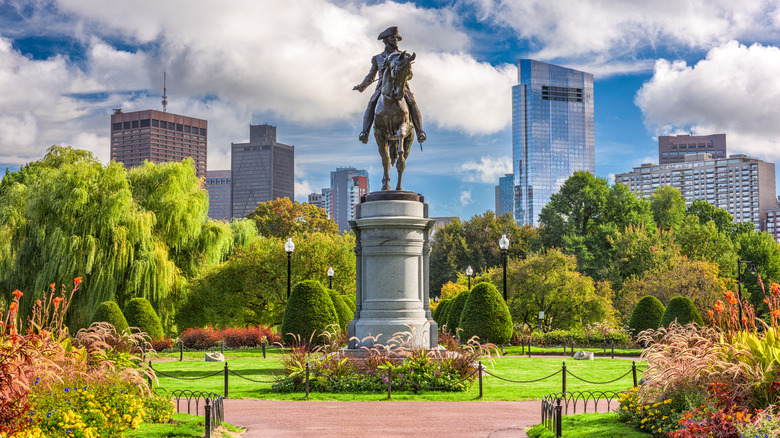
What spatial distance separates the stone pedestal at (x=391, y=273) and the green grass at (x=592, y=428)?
283 inches

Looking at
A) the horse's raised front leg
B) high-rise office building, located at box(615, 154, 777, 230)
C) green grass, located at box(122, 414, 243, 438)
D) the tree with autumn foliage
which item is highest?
high-rise office building, located at box(615, 154, 777, 230)

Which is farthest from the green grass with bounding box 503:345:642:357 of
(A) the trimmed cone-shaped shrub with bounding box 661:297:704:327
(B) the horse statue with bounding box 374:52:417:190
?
(B) the horse statue with bounding box 374:52:417:190

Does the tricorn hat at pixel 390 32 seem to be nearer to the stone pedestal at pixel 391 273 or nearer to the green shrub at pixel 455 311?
the stone pedestal at pixel 391 273

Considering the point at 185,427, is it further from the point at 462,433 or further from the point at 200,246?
the point at 200,246

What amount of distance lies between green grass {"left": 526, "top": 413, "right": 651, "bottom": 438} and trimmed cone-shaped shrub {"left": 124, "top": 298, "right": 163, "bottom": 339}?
20999 mm

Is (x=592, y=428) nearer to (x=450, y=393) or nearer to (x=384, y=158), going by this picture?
(x=450, y=393)

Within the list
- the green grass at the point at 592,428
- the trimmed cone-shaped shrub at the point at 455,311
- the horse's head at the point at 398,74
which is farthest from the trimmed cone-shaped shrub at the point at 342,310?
the green grass at the point at 592,428

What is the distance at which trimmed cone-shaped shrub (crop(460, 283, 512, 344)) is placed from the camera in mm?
26594

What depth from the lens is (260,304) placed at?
3969cm

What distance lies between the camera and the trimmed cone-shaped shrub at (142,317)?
2844cm

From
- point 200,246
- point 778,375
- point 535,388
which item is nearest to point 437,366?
point 535,388

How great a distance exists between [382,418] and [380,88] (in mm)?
10457

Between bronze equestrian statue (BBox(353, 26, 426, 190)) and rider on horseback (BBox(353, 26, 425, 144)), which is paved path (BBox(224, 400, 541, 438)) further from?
rider on horseback (BBox(353, 26, 425, 144))

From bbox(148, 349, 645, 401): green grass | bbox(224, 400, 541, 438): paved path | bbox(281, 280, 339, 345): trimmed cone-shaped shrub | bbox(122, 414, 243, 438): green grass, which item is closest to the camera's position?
bbox(122, 414, 243, 438): green grass
